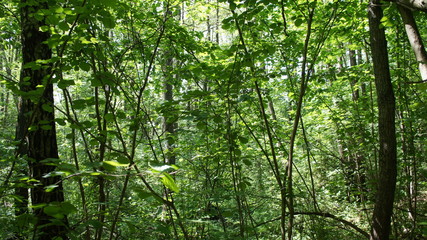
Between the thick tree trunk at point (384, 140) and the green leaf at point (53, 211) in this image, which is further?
the thick tree trunk at point (384, 140)

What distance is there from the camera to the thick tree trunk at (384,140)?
269 centimetres

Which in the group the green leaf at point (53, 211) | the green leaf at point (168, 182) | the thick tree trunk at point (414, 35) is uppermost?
the thick tree trunk at point (414, 35)

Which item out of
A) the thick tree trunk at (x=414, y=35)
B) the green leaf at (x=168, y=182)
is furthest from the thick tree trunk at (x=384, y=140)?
the green leaf at (x=168, y=182)

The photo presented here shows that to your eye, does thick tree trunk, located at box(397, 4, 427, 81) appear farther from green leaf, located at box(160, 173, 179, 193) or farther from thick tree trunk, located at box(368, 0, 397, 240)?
green leaf, located at box(160, 173, 179, 193)

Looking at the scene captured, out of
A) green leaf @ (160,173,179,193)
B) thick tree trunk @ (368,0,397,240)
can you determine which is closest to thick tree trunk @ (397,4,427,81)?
thick tree trunk @ (368,0,397,240)

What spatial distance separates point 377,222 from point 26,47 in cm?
380

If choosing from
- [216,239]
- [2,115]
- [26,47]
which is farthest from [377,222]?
[2,115]

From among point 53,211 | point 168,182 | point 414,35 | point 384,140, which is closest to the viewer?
point 168,182

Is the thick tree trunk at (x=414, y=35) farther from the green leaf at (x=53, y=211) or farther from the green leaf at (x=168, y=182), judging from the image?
the green leaf at (x=53, y=211)

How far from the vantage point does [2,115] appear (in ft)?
43.9

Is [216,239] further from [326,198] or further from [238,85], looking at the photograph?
[326,198]

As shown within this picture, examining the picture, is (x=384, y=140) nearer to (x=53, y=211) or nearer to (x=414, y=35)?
(x=414, y=35)

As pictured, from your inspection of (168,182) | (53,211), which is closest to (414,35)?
(168,182)

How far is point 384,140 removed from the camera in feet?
8.95
